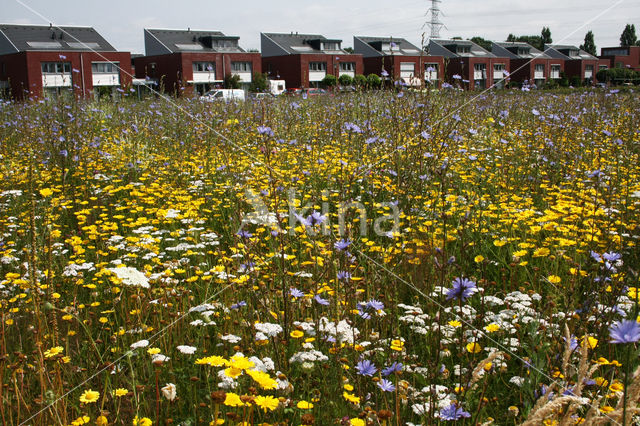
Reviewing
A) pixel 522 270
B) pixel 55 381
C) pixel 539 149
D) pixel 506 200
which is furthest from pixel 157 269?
pixel 539 149

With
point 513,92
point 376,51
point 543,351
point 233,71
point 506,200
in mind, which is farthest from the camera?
point 376,51

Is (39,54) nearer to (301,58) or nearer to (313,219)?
(301,58)

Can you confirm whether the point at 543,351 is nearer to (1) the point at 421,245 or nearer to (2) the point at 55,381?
(1) the point at 421,245

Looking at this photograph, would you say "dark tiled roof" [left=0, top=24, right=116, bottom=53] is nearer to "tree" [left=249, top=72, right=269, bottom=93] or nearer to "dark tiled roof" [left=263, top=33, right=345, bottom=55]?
"tree" [left=249, top=72, right=269, bottom=93]

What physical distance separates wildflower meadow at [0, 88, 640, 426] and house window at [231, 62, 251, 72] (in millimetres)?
48277

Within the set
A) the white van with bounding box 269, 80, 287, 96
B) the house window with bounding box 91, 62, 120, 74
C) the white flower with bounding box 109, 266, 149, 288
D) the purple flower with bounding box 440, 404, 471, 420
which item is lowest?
the purple flower with bounding box 440, 404, 471, 420

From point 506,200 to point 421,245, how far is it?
4.57ft

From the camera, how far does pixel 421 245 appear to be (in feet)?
9.67

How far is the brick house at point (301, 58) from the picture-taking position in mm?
53125

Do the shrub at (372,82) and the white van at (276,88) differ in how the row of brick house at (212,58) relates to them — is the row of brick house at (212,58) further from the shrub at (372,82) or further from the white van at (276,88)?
the white van at (276,88)

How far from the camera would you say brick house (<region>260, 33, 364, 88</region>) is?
53.1m

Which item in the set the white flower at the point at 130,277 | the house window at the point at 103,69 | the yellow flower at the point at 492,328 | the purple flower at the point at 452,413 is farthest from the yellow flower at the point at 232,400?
the house window at the point at 103,69

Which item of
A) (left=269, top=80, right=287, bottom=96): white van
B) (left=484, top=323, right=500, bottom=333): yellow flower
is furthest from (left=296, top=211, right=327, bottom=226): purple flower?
(left=269, top=80, right=287, bottom=96): white van

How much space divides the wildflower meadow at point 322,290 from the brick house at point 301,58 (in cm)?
4872
